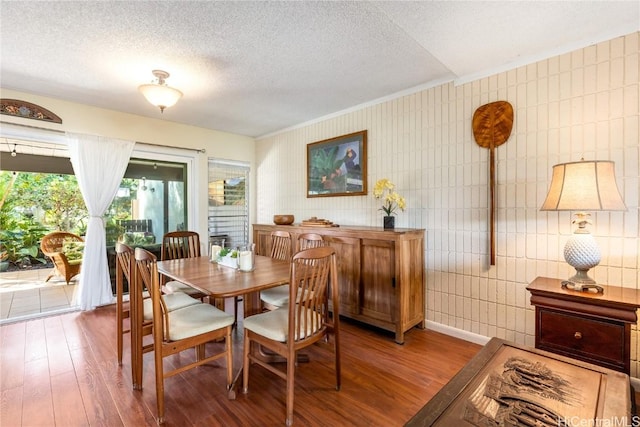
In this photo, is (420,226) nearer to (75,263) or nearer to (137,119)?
(137,119)

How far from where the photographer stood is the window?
15.4ft

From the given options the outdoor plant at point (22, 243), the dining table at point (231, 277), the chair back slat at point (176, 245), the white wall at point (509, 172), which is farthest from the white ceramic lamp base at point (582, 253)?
the outdoor plant at point (22, 243)

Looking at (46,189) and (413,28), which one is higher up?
(413,28)

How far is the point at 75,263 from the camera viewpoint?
14.2 ft

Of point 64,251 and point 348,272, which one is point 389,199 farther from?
point 64,251

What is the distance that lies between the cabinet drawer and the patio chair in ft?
18.1

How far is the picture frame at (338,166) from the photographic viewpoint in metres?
3.52

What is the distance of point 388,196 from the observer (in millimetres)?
2990

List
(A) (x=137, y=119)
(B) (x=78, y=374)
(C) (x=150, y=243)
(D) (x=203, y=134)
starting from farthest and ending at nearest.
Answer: (D) (x=203, y=134) < (C) (x=150, y=243) < (A) (x=137, y=119) < (B) (x=78, y=374)

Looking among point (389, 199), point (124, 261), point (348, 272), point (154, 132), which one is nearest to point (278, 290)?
point (348, 272)

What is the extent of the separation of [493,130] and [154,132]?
4147 millimetres

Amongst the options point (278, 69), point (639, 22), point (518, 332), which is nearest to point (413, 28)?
point (278, 69)

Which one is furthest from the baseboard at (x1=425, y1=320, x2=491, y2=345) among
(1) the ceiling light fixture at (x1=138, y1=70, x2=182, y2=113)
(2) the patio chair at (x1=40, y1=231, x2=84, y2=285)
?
(2) the patio chair at (x1=40, y1=231, x2=84, y2=285)

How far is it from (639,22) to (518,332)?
234cm
